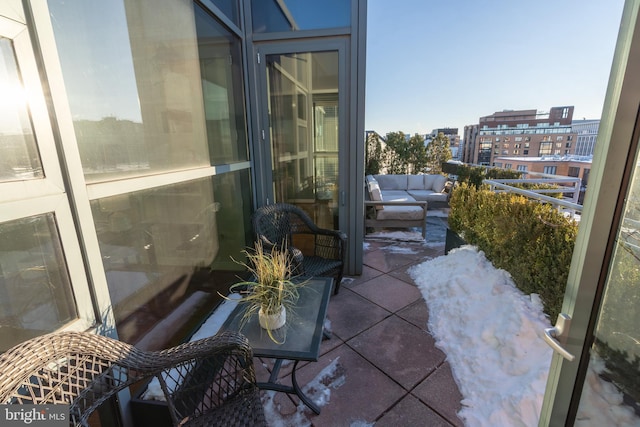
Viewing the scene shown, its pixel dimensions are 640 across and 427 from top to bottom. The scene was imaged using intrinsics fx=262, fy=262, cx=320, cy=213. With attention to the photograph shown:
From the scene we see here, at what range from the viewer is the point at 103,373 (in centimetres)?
87

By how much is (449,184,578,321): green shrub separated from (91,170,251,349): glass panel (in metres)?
2.52

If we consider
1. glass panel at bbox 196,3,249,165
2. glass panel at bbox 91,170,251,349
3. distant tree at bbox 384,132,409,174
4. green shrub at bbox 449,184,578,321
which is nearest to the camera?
glass panel at bbox 91,170,251,349

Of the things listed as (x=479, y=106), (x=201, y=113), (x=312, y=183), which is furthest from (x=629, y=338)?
(x=479, y=106)

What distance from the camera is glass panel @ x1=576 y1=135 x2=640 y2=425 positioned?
72 centimetres

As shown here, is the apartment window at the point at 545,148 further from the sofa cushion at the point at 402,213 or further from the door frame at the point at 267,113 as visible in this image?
the door frame at the point at 267,113

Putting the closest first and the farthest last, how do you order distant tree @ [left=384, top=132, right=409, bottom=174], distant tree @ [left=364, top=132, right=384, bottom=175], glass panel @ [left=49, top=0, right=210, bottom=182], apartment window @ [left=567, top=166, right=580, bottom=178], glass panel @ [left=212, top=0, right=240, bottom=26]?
glass panel @ [left=49, top=0, right=210, bottom=182] → glass panel @ [left=212, top=0, right=240, bottom=26] → apartment window @ [left=567, top=166, right=580, bottom=178] → distant tree @ [left=364, top=132, right=384, bottom=175] → distant tree @ [left=384, top=132, right=409, bottom=174]

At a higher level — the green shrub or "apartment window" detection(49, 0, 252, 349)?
"apartment window" detection(49, 0, 252, 349)

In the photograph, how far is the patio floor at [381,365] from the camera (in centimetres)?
153

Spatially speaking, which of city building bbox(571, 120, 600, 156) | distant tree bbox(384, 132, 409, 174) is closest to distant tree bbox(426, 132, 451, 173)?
distant tree bbox(384, 132, 409, 174)

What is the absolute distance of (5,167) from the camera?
0.82 metres

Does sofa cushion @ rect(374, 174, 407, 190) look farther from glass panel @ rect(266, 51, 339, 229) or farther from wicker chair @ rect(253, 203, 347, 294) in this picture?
wicker chair @ rect(253, 203, 347, 294)

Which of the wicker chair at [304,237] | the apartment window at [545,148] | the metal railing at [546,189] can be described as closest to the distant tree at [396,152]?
the metal railing at [546,189]

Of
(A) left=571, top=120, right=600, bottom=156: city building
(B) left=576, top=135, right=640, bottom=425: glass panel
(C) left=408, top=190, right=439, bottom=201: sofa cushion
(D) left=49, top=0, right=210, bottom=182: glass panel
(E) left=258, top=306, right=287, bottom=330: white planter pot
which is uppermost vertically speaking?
(D) left=49, top=0, right=210, bottom=182: glass panel

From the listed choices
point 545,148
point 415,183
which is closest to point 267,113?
point 415,183
